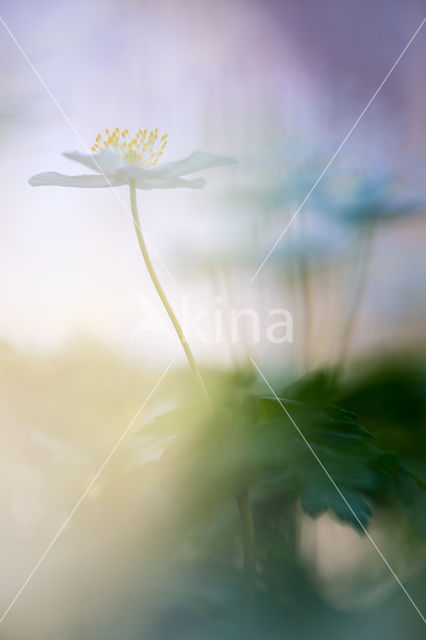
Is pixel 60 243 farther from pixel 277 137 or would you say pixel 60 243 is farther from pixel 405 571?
pixel 405 571

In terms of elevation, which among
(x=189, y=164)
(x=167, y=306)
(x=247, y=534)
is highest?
(x=189, y=164)

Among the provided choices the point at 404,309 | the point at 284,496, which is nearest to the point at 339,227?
the point at 404,309
